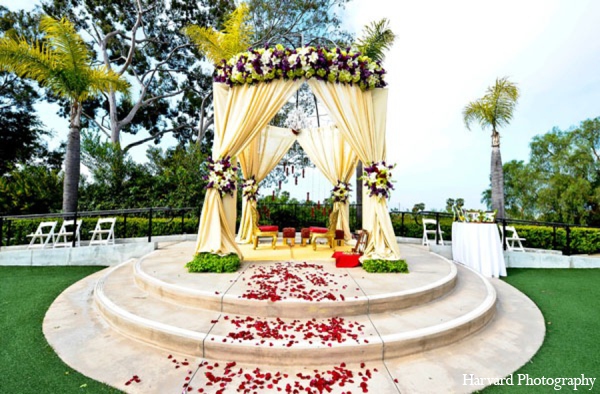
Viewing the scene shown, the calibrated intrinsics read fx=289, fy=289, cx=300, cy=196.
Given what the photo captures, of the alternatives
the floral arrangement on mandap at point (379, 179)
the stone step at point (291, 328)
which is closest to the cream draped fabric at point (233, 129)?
the stone step at point (291, 328)

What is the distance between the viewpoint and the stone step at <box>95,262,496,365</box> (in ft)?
8.66

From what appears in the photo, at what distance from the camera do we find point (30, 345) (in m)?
2.98

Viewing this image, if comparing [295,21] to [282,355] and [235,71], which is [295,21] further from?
[282,355]

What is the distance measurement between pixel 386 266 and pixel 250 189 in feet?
13.2

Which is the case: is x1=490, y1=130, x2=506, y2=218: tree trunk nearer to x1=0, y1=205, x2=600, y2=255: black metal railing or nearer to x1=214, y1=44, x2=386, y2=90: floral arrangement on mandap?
x1=0, y1=205, x2=600, y2=255: black metal railing

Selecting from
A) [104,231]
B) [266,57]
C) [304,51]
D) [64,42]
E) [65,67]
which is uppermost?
[64,42]

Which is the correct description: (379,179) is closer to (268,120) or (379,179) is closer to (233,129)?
(268,120)

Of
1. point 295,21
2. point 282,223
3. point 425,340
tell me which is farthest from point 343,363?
point 295,21

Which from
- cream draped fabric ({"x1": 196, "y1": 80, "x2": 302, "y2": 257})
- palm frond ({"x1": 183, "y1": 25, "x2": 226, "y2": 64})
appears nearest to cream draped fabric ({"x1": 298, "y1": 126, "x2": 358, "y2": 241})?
cream draped fabric ({"x1": 196, "y1": 80, "x2": 302, "y2": 257})

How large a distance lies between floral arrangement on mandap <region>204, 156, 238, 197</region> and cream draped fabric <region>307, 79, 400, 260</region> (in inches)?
78.9

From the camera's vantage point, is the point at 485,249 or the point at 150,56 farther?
the point at 150,56

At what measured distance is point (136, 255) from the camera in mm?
6980

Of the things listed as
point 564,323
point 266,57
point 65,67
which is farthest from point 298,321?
point 65,67

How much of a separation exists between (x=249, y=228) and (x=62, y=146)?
18.8 metres
